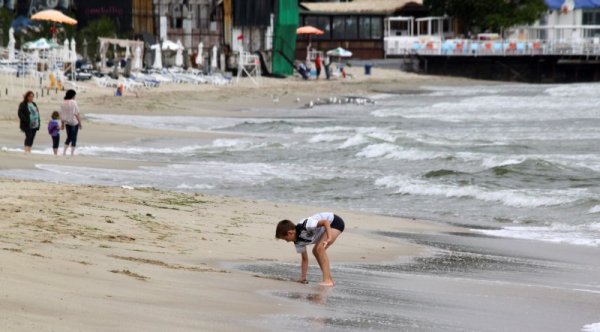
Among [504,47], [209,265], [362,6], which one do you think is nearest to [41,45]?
[504,47]

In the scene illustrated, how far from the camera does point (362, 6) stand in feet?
237

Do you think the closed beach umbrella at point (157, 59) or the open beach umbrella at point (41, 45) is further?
the closed beach umbrella at point (157, 59)

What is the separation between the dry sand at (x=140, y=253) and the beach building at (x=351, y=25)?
5173 cm

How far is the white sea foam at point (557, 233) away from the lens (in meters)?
14.0

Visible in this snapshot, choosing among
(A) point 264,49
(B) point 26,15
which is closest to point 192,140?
(A) point 264,49

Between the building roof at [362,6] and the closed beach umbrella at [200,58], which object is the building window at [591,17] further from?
the closed beach umbrella at [200,58]

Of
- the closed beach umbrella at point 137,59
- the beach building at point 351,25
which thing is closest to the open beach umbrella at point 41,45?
the closed beach umbrella at point 137,59

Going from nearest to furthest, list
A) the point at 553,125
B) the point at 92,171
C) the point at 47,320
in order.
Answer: the point at 47,320 < the point at 92,171 < the point at 553,125

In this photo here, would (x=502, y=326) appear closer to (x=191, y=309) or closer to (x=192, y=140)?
(x=191, y=309)

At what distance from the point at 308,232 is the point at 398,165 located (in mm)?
13518

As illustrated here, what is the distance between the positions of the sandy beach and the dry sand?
2 cm

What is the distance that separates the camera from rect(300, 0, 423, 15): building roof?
71375mm

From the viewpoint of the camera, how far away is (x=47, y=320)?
22.7 feet

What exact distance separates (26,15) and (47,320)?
5440 cm
